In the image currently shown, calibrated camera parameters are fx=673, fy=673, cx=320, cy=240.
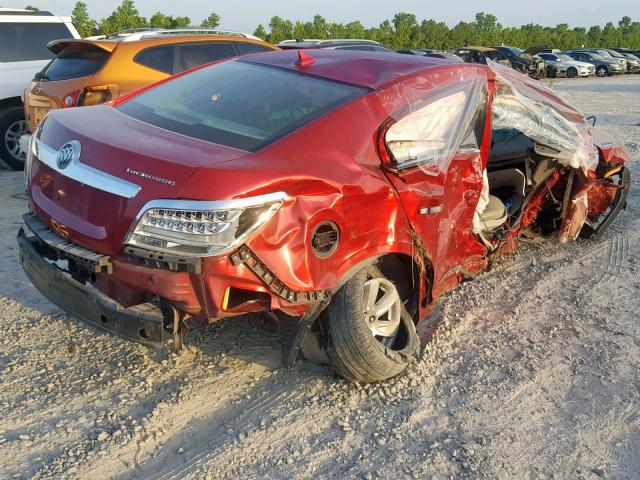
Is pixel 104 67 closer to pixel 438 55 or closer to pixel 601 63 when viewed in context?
pixel 438 55

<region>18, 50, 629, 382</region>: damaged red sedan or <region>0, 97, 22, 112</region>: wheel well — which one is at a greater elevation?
<region>18, 50, 629, 382</region>: damaged red sedan

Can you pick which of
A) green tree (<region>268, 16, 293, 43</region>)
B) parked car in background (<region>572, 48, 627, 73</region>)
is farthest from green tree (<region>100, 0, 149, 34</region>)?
parked car in background (<region>572, 48, 627, 73</region>)

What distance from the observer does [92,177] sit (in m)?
3.07

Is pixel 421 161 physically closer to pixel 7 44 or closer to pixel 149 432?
pixel 149 432

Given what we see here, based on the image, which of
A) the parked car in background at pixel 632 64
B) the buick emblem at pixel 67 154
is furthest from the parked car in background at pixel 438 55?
the parked car in background at pixel 632 64

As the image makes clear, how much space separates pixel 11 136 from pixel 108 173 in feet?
21.0

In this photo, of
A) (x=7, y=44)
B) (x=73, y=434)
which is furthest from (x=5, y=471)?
(x=7, y=44)

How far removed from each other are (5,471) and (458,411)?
6.89 feet

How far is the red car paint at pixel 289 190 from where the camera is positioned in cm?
288

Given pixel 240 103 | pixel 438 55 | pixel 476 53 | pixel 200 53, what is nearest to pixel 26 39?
pixel 200 53

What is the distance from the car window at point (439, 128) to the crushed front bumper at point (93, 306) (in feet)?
4.82

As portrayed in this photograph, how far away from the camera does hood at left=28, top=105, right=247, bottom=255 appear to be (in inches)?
114

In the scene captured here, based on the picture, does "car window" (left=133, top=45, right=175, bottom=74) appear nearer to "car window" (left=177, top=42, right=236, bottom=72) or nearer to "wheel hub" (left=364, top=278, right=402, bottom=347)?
"car window" (left=177, top=42, right=236, bottom=72)

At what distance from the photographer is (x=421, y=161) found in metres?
3.65
